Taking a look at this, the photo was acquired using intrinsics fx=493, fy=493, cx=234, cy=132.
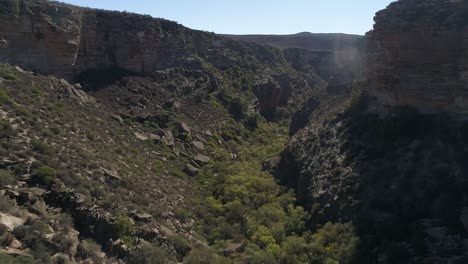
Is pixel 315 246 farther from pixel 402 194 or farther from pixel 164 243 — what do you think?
pixel 164 243

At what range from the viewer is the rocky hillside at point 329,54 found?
137ft

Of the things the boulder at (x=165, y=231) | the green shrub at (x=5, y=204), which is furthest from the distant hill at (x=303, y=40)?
the green shrub at (x=5, y=204)

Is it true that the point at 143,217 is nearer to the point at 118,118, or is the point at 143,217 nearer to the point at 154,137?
the point at 154,137

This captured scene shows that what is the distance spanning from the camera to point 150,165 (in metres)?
27.5

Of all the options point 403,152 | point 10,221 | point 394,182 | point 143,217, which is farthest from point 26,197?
point 403,152

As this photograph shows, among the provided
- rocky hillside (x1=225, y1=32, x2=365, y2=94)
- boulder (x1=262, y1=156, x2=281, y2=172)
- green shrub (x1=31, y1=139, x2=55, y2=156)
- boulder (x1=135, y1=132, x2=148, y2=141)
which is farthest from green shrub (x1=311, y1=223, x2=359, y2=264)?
rocky hillside (x1=225, y1=32, x2=365, y2=94)

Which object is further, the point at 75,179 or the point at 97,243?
the point at 75,179

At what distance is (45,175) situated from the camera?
18469 mm

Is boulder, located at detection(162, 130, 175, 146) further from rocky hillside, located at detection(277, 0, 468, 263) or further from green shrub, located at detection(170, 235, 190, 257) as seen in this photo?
green shrub, located at detection(170, 235, 190, 257)

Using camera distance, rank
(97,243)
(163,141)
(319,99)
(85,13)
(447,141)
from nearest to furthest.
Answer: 1. (97,243)
2. (447,141)
3. (163,141)
4. (85,13)
5. (319,99)

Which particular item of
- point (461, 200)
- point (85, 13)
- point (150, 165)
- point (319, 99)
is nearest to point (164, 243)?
point (150, 165)

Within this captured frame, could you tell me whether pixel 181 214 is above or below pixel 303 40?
below

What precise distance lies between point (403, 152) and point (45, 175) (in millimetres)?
15126

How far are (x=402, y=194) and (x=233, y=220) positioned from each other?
835 cm
